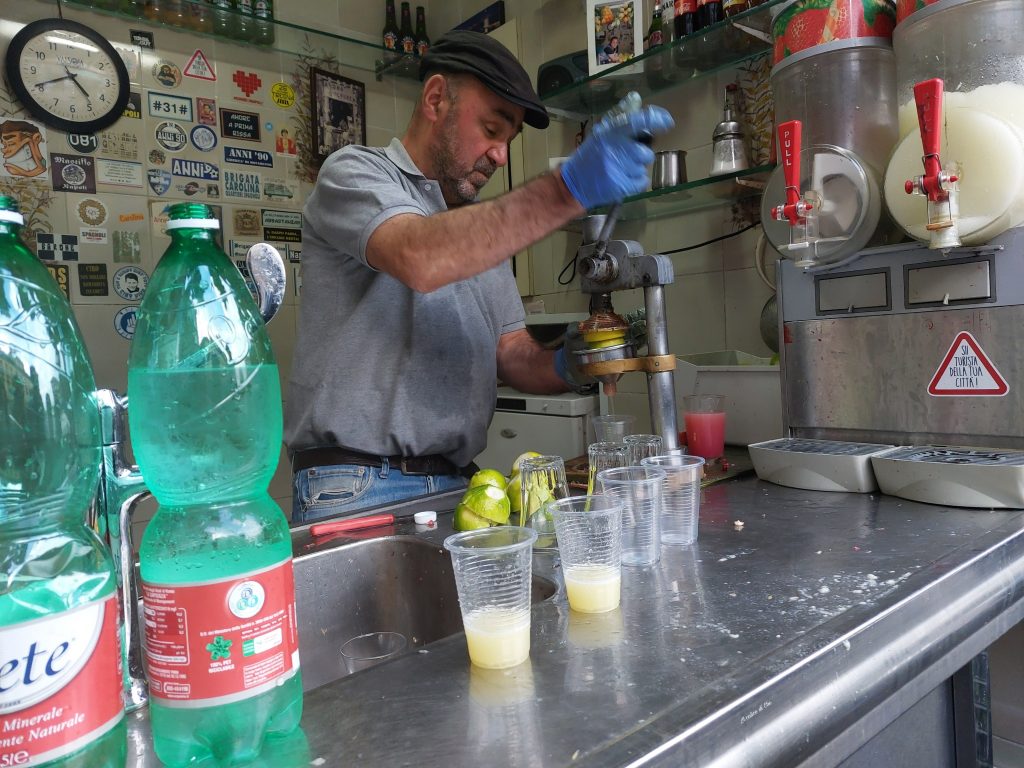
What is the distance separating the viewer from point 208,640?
47cm

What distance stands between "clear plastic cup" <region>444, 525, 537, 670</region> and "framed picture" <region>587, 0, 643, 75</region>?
2.27 metres

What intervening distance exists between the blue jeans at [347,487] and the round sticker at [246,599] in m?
0.95

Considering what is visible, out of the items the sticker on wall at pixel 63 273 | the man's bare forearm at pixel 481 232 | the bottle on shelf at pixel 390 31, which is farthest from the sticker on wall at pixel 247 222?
the man's bare forearm at pixel 481 232

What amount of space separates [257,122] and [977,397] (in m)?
3.05

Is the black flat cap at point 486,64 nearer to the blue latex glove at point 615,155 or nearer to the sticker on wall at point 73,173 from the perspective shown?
the blue latex glove at point 615,155

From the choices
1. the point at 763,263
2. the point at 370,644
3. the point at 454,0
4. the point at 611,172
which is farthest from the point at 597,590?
the point at 454,0

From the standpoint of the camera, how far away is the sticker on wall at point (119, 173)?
280 centimetres

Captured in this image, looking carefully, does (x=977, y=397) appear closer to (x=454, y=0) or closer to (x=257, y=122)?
(x=257, y=122)

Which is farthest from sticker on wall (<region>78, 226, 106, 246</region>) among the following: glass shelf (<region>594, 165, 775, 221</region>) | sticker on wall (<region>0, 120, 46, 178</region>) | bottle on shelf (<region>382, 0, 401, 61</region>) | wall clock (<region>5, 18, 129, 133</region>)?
glass shelf (<region>594, 165, 775, 221</region>)

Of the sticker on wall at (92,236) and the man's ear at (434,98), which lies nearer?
the man's ear at (434,98)

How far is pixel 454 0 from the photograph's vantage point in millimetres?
3680

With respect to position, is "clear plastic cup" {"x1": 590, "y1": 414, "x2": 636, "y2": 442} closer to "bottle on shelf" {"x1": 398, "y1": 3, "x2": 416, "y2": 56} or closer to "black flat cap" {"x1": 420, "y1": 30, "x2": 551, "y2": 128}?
"black flat cap" {"x1": 420, "y1": 30, "x2": 551, "y2": 128}

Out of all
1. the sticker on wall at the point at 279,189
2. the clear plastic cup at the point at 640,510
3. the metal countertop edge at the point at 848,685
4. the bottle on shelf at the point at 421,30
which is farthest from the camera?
the bottle on shelf at the point at 421,30

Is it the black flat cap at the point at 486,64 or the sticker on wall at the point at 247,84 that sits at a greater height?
the sticker on wall at the point at 247,84
